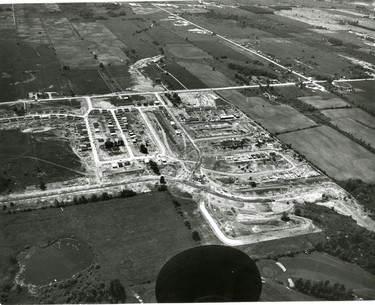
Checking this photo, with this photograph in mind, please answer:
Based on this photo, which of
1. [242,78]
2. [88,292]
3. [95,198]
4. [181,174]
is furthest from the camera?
[242,78]

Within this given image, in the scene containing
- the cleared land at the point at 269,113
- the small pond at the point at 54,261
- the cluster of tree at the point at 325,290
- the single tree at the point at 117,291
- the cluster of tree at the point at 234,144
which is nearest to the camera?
the single tree at the point at 117,291

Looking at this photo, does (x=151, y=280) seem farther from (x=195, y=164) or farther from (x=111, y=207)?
(x=195, y=164)

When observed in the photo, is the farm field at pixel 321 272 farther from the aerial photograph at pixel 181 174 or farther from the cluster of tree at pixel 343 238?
the cluster of tree at pixel 343 238

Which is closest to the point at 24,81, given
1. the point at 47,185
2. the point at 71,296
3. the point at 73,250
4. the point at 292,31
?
the point at 47,185

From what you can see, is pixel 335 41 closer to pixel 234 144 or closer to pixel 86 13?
pixel 234 144

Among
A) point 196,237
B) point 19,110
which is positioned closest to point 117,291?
point 196,237

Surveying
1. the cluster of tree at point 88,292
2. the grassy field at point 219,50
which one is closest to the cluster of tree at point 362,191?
the cluster of tree at point 88,292
